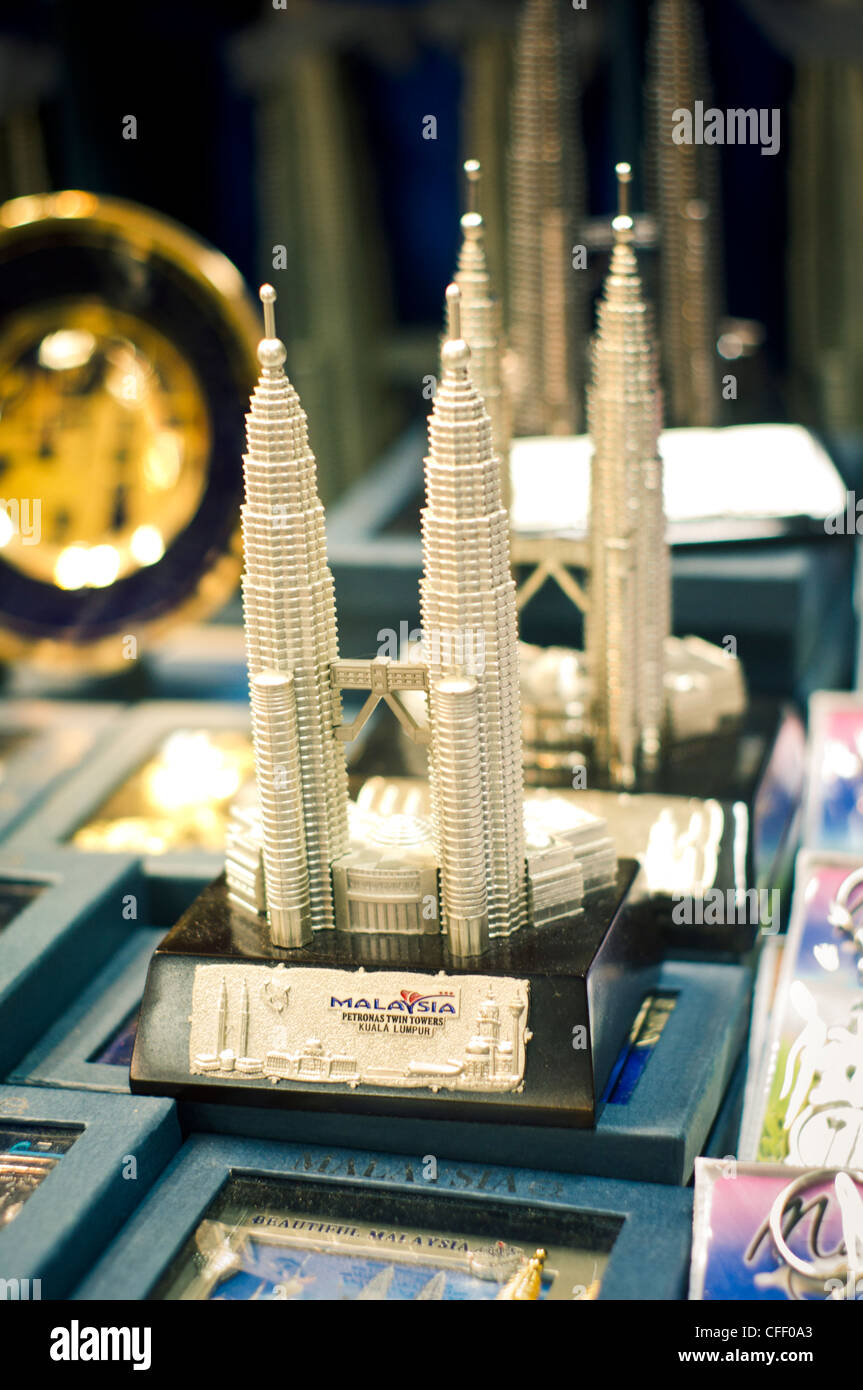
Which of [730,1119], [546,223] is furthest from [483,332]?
[730,1119]

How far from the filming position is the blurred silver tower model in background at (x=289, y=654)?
2186 mm

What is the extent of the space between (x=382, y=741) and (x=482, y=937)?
84 centimetres

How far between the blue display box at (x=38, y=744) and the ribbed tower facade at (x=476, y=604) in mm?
1171

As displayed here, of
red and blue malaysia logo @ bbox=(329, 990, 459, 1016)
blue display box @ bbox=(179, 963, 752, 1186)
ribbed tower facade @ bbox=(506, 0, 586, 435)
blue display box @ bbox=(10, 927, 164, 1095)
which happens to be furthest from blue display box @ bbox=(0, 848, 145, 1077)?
ribbed tower facade @ bbox=(506, 0, 586, 435)

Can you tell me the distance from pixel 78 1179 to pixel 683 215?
2.27 m

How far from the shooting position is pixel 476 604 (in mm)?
2184

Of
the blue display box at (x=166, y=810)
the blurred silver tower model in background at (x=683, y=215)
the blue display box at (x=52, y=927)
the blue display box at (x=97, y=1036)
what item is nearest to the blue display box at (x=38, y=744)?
the blue display box at (x=166, y=810)

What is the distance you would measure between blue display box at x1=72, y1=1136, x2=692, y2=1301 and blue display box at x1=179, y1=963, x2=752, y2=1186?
0.05 feet

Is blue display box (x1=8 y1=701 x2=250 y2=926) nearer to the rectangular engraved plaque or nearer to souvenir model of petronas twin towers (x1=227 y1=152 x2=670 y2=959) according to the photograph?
souvenir model of petronas twin towers (x1=227 y1=152 x2=670 y2=959)

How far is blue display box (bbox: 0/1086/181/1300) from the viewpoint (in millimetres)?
2055

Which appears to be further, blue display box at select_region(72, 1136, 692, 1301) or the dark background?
the dark background

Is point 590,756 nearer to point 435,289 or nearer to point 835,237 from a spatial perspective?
point 835,237

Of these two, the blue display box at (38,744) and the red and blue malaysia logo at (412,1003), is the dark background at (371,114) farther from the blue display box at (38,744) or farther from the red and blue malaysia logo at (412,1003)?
the red and blue malaysia logo at (412,1003)
